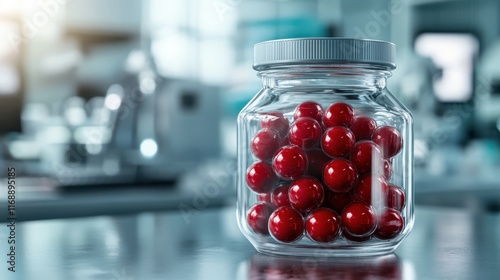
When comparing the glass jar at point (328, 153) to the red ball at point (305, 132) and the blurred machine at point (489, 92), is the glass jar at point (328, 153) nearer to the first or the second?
the red ball at point (305, 132)

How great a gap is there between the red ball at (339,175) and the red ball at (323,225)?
0.02 m

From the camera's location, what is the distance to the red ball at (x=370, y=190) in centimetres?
65

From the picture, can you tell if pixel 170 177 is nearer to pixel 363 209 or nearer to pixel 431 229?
pixel 431 229

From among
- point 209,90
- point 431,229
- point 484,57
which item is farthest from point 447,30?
point 431,229

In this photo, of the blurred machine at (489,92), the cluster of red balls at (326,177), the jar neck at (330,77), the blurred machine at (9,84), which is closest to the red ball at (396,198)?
the cluster of red balls at (326,177)

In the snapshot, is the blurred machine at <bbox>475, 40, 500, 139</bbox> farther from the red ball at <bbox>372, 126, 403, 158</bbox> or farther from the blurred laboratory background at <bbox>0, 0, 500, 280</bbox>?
the red ball at <bbox>372, 126, 403, 158</bbox>

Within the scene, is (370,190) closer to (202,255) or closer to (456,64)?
(202,255)

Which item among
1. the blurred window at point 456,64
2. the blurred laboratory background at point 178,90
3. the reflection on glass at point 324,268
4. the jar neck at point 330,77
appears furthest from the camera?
the blurred window at point 456,64

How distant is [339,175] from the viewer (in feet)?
2.07

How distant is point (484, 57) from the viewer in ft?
16.6

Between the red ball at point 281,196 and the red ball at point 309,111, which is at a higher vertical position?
the red ball at point 309,111

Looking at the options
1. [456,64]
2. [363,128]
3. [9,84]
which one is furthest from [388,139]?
[456,64]

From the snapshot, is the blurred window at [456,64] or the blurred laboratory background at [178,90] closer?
the blurred laboratory background at [178,90]

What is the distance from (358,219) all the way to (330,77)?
15 cm
